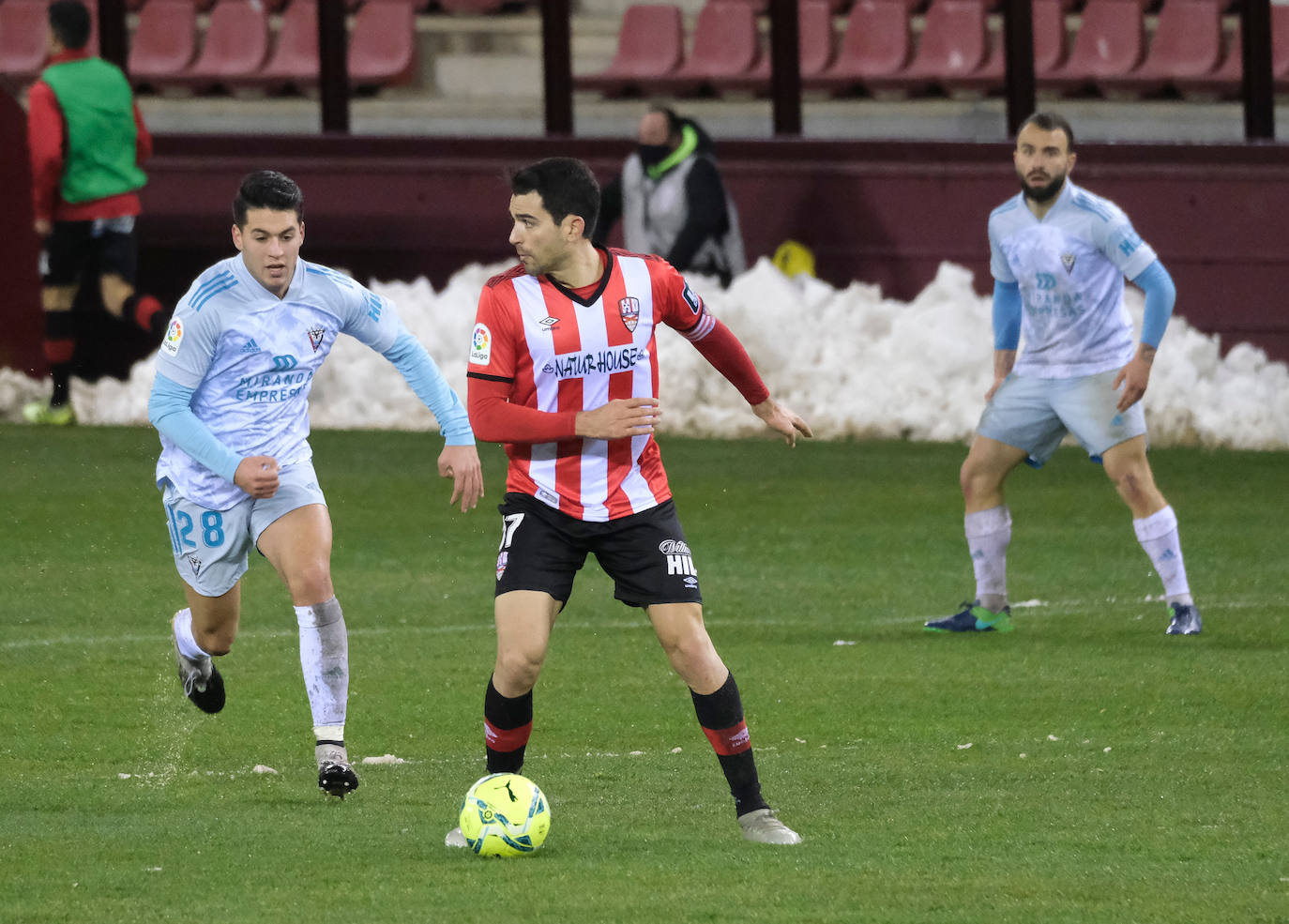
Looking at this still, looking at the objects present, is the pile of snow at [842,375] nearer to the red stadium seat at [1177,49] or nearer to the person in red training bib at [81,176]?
the person in red training bib at [81,176]

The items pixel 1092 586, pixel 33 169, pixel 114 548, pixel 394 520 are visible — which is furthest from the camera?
pixel 33 169

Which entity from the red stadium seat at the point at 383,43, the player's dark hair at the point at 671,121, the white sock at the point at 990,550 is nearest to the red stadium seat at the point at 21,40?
A: the red stadium seat at the point at 383,43

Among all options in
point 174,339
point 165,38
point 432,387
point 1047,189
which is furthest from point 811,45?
point 174,339

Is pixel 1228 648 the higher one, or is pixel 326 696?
pixel 326 696

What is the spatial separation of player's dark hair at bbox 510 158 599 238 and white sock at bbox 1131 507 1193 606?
4.23 m


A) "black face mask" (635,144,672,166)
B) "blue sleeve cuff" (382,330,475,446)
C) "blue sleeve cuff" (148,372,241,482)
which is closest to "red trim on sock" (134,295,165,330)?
"black face mask" (635,144,672,166)

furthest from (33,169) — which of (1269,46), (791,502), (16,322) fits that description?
(1269,46)

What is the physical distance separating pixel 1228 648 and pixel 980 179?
25.8ft

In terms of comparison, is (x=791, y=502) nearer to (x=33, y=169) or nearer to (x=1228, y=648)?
(x=1228, y=648)

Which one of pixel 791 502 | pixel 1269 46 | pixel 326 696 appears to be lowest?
pixel 791 502

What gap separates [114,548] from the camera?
1180 cm

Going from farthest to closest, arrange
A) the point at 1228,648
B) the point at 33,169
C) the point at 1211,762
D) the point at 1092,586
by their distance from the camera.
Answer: the point at 33,169 < the point at 1092,586 < the point at 1228,648 < the point at 1211,762

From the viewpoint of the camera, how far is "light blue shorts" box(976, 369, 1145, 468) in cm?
961

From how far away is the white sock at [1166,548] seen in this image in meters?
9.66
